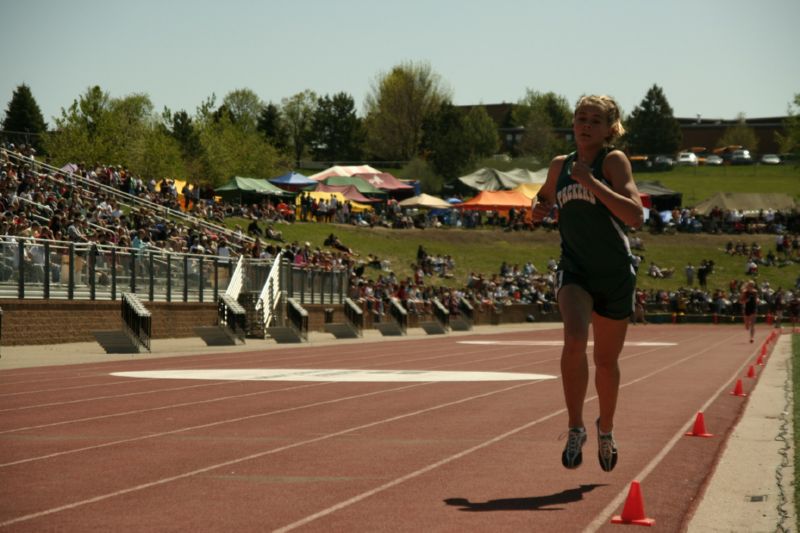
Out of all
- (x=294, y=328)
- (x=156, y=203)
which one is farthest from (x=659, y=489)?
(x=156, y=203)

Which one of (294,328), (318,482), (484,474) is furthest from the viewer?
(294,328)

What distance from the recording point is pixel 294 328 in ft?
108

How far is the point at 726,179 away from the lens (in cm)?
12100

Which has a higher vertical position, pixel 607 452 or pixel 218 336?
pixel 607 452

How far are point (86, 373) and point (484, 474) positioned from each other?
11.7 m

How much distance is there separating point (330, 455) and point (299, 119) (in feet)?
494

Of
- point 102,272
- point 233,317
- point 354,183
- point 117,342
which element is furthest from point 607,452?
point 354,183

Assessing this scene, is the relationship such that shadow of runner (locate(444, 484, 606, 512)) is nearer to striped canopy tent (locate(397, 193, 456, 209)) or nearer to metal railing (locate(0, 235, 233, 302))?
metal railing (locate(0, 235, 233, 302))

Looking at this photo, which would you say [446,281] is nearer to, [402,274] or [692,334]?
[402,274]

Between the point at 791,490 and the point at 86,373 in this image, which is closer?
the point at 791,490

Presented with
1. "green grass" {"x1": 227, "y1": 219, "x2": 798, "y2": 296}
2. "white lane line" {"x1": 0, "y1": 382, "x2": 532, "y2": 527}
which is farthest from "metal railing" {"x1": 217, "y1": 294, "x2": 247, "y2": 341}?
"green grass" {"x1": 227, "y1": 219, "x2": 798, "y2": 296}

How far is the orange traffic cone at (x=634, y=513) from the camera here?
6457mm

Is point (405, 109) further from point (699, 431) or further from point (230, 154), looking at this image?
point (699, 431)

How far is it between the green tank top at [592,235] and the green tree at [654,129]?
488 feet
